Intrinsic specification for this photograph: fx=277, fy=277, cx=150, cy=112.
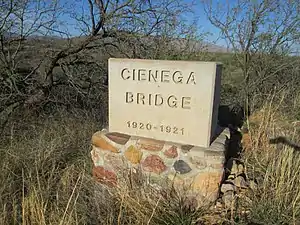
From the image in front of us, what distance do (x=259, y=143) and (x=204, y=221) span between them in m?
1.64

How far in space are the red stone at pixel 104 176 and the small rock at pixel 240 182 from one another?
51.1 inches

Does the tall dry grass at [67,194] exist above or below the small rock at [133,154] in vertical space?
below

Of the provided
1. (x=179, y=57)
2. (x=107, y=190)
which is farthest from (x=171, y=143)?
(x=179, y=57)

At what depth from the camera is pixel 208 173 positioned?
270cm

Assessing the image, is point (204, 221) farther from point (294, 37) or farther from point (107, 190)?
point (294, 37)

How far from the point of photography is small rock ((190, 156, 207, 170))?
2.69m

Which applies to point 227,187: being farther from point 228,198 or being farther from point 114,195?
point 114,195

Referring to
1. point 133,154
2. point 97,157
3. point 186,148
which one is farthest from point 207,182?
point 97,157

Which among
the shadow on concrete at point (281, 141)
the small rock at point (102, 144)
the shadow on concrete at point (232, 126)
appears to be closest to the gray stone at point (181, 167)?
the shadow on concrete at point (232, 126)

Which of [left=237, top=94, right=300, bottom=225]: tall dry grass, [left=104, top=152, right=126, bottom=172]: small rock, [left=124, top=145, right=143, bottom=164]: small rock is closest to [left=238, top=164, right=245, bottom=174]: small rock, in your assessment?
[left=237, top=94, right=300, bottom=225]: tall dry grass

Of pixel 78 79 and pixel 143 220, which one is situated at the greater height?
pixel 78 79

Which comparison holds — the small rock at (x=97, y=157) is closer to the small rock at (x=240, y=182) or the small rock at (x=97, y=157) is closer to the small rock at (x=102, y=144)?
the small rock at (x=102, y=144)

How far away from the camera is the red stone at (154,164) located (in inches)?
113

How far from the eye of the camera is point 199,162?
2.71 metres
